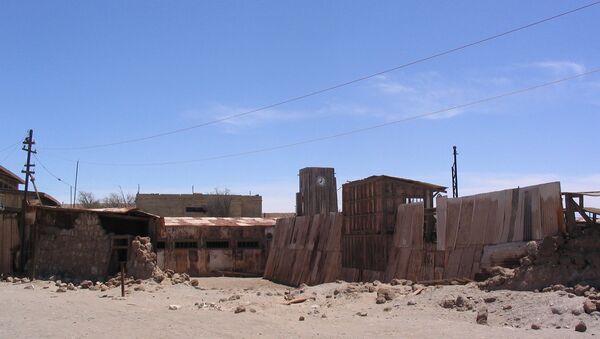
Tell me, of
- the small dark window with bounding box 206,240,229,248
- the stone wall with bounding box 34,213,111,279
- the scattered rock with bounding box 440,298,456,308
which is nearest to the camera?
the scattered rock with bounding box 440,298,456,308

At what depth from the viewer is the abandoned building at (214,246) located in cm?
3431

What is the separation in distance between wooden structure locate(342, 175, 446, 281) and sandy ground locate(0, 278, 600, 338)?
11.2ft

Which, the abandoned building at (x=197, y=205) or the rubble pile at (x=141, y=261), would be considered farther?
the abandoned building at (x=197, y=205)

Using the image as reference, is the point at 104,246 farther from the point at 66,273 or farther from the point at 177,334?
the point at 177,334

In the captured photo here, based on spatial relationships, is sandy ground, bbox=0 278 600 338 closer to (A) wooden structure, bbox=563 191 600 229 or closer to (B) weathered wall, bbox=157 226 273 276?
(A) wooden structure, bbox=563 191 600 229

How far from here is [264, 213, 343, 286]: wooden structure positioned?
2653cm

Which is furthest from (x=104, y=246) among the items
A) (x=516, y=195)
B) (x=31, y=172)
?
(x=516, y=195)

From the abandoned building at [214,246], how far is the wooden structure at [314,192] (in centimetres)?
241

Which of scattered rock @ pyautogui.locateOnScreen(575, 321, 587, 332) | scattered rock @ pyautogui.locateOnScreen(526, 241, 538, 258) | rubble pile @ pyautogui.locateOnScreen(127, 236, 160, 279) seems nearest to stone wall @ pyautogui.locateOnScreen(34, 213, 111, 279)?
rubble pile @ pyautogui.locateOnScreen(127, 236, 160, 279)

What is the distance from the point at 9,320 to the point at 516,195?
12728mm

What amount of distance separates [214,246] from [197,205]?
2070 centimetres

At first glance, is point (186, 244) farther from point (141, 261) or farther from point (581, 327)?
point (581, 327)

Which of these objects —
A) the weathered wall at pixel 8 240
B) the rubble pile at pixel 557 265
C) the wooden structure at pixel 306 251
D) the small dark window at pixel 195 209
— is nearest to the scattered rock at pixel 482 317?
the rubble pile at pixel 557 265

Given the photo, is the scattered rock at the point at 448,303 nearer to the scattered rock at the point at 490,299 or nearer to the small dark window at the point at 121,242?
the scattered rock at the point at 490,299
